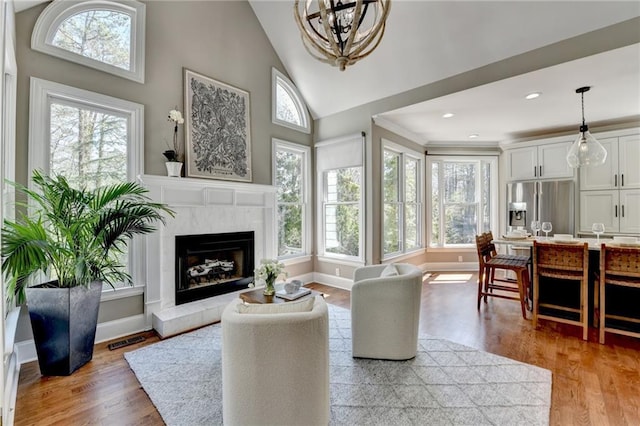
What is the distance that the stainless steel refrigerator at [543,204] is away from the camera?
485cm

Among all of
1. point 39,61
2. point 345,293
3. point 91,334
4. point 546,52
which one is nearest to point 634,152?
point 546,52

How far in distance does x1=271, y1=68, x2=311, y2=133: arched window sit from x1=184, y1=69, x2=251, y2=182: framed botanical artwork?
0.61 m

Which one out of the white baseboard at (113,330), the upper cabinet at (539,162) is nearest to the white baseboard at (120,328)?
the white baseboard at (113,330)

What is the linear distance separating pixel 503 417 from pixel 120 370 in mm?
2854

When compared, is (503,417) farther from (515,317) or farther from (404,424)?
(515,317)

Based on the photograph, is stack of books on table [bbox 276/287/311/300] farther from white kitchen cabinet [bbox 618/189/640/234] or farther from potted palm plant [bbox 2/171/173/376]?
white kitchen cabinet [bbox 618/189/640/234]

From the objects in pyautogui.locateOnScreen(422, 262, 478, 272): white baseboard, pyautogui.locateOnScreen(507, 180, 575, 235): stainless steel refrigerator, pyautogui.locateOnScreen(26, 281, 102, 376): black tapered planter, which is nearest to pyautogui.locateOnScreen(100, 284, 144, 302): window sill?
pyautogui.locateOnScreen(26, 281, 102, 376): black tapered planter

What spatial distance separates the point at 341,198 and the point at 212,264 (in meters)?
2.30

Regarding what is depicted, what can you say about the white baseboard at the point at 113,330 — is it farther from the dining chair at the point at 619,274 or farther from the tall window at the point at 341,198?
the dining chair at the point at 619,274

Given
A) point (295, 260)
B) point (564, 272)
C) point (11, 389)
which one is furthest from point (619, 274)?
point (11, 389)

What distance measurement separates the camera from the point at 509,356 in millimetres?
2574

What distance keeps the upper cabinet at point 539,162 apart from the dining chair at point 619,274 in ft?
8.85

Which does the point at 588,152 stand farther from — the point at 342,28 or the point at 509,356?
the point at 342,28

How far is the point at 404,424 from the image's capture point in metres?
1.75
